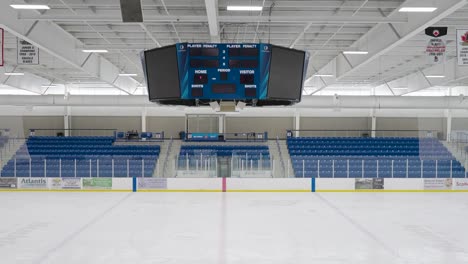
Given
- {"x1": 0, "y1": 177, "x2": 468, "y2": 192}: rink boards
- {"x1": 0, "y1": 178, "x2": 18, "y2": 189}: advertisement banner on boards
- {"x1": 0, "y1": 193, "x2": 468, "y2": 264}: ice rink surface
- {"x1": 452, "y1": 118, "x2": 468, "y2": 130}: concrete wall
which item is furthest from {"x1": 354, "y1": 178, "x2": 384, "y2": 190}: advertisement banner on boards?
{"x1": 452, "y1": 118, "x2": 468, "y2": 130}: concrete wall

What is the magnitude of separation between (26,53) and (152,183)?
254 inches

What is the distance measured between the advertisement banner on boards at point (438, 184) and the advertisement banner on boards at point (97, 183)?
40.1ft

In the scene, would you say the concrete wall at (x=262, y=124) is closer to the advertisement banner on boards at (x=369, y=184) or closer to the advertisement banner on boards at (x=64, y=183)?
the advertisement banner on boards at (x=369, y=184)

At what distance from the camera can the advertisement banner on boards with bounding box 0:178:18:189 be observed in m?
16.6

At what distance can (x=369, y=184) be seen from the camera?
54.2 feet

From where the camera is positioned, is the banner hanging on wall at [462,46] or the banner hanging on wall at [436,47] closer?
the banner hanging on wall at [462,46]

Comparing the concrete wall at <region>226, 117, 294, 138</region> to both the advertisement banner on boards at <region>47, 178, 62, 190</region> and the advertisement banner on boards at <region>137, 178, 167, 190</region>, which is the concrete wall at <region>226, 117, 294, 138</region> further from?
the advertisement banner on boards at <region>47, 178, 62, 190</region>

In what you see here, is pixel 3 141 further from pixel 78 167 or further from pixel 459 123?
pixel 459 123

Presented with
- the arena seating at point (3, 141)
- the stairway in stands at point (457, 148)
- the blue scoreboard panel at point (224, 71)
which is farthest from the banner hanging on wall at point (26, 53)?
the stairway in stands at point (457, 148)

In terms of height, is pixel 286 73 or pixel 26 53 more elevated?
pixel 26 53

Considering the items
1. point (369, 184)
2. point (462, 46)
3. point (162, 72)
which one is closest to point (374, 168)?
point (369, 184)

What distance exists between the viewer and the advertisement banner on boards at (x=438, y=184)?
16.6m

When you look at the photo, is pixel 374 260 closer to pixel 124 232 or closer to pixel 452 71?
pixel 124 232

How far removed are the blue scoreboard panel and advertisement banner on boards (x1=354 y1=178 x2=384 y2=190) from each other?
10011 millimetres
